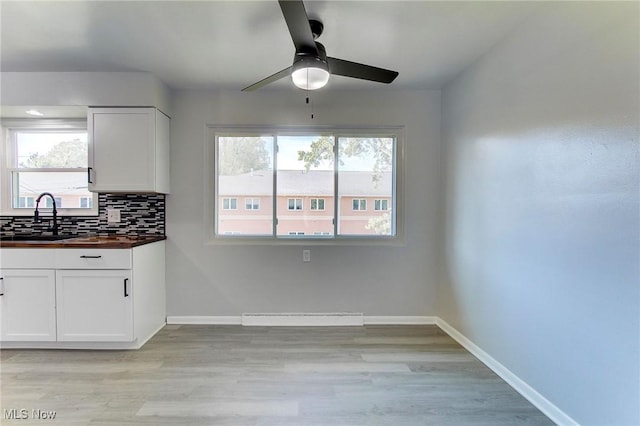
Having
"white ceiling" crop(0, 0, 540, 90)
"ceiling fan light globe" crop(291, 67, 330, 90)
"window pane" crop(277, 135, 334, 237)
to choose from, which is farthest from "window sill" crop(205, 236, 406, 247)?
"ceiling fan light globe" crop(291, 67, 330, 90)

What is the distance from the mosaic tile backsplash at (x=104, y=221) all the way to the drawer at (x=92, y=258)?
24.3 inches

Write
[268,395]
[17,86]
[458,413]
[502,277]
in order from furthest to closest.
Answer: [17,86] → [502,277] → [268,395] → [458,413]

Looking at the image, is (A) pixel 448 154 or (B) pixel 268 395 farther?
(A) pixel 448 154

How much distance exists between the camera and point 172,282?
3.03 m

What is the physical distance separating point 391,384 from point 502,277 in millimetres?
1078

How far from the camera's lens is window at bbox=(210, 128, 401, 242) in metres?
3.08

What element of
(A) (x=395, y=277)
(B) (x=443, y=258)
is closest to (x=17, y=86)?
(A) (x=395, y=277)

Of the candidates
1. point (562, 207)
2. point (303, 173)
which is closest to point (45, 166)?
point (303, 173)

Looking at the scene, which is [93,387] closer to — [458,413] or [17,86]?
[458,413]

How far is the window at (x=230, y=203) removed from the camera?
123 inches

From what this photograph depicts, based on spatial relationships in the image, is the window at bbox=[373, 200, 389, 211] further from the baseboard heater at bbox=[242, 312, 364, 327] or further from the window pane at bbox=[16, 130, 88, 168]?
the window pane at bbox=[16, 130, 88, 168]

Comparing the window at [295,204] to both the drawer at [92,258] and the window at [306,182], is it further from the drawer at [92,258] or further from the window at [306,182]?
the drawer at [92,258]

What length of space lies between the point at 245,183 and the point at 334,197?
941 mm

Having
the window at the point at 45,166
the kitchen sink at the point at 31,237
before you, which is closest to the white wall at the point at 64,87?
the window at the point at 45,166
